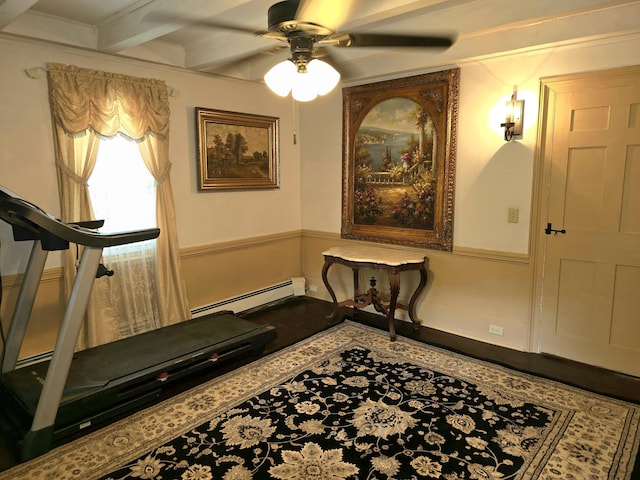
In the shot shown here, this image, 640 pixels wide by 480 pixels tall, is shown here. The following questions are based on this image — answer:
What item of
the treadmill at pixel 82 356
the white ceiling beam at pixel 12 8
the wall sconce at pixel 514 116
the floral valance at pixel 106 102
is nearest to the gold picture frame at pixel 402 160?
the wall sconce at pixel 514 116

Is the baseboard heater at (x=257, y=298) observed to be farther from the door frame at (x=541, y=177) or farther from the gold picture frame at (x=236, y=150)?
the door frame at (x=541, y=177)

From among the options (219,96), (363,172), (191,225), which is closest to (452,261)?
(363,172)

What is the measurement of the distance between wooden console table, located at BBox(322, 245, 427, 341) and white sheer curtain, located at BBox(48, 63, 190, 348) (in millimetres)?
1508

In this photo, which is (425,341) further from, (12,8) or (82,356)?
(12,8)

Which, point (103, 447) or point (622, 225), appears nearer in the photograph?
point (103, 447)

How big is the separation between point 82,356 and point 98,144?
5.25 feet

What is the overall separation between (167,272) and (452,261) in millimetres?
2617

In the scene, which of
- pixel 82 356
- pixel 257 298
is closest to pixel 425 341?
pixel 257 298

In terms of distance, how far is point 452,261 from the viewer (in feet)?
12.8

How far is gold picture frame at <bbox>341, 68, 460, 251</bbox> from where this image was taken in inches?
150

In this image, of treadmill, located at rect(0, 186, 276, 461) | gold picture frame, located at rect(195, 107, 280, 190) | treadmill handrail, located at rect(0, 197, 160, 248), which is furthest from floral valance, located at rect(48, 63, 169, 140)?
treadmill handrail, located at rect(0, 197, 160, 248)

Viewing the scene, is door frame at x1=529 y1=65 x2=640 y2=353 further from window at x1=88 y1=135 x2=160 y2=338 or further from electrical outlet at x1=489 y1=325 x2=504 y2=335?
window at x1=88 y1=135 x2=160 y2=338

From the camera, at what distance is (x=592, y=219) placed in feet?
10.3

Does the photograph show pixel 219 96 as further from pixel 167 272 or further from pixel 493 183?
pixel 493 183
